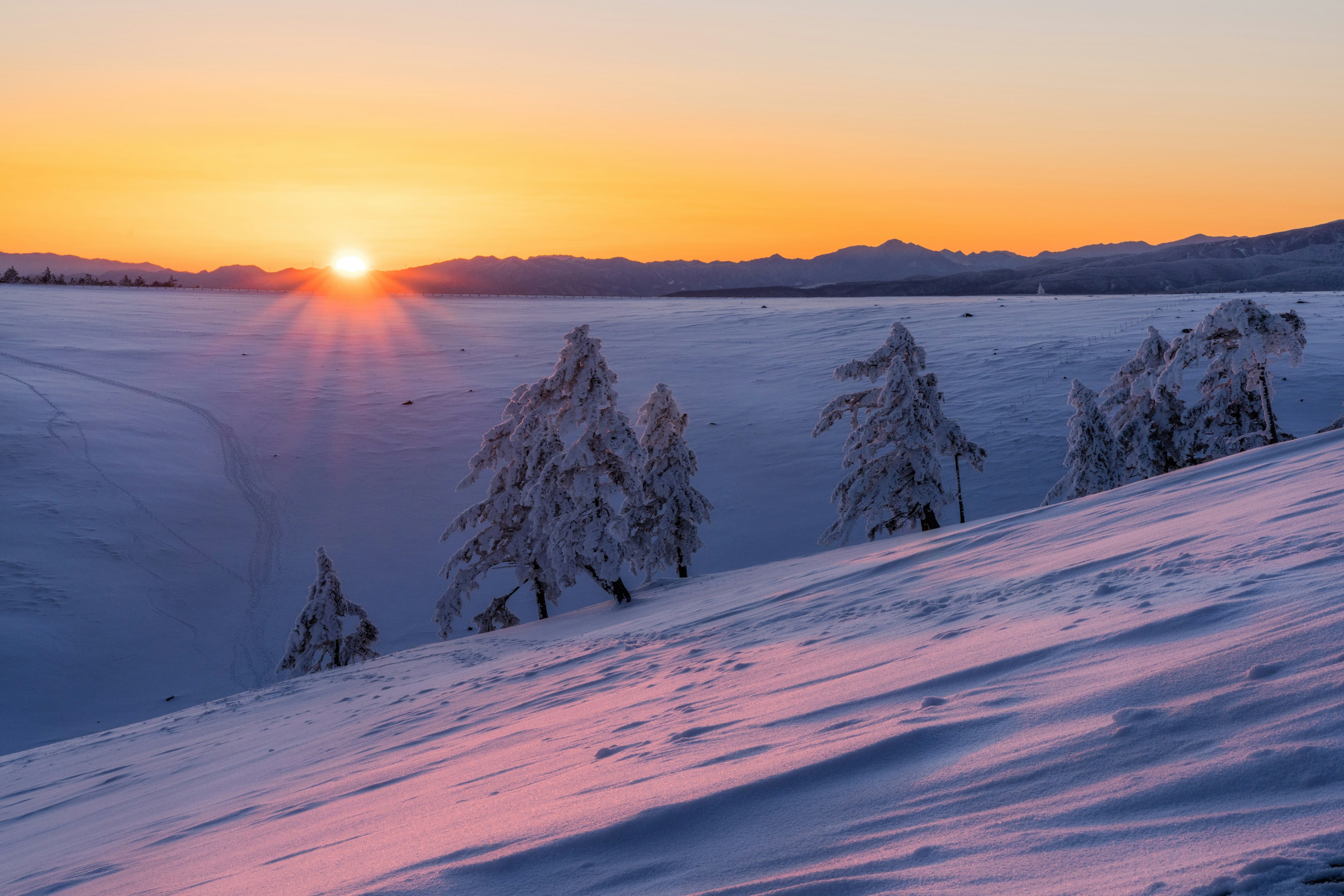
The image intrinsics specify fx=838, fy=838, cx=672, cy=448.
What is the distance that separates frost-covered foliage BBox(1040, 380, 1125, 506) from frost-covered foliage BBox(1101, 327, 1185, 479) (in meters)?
0.99

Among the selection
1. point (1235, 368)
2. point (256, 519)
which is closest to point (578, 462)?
point (1235, 368)

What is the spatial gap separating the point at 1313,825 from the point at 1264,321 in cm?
2083

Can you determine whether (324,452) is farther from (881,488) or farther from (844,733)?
(844,733)

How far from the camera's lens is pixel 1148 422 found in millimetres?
27516

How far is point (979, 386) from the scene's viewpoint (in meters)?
43.6

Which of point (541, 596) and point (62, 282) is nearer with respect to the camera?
point (541, 596)

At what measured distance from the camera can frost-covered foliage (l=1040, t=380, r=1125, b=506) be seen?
25.3 meters

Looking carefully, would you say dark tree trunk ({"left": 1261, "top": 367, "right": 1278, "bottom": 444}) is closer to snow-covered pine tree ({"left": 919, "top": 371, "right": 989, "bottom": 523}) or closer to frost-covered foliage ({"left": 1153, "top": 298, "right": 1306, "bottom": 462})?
frost-covered foliage ({"left": 1153, "top": 298, "right": 1306, "bottom": 462})

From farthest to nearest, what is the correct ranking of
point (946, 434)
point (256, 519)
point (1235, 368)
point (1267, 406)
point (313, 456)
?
1. point (313, 456)
2. point (256, 519)
3. point (946, 434)
4. point (1235, 368)
5. point (1267, 406)

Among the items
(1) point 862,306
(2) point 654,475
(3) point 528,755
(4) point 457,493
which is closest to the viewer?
(3) point 528,755

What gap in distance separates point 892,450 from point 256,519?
25.7m

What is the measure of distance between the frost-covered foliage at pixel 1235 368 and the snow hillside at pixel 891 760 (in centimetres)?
1125

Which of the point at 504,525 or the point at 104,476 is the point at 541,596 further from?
the point at 104,476

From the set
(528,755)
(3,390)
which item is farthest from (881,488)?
(3,390)
